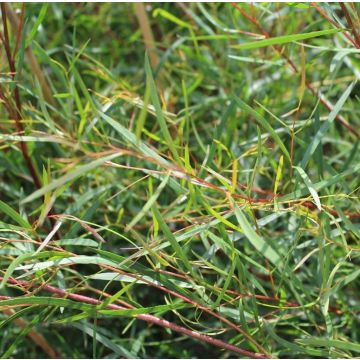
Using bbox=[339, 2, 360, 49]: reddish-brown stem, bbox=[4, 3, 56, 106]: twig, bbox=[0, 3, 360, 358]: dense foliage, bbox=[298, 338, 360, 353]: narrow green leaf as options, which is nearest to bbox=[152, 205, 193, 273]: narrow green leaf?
bbox=[0, 3, 360, 358]: dense foliage

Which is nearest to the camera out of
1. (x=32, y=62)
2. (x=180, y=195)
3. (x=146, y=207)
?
(x=146, y=207)

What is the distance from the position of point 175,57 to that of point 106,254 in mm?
476

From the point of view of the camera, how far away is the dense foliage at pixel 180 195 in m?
0.56

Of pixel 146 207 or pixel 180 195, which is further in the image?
pixel 180 195

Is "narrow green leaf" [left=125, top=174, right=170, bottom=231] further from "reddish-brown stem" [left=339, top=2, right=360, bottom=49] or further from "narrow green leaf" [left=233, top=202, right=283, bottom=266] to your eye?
"reddish-brown stem" [left=339, top=2, right=360, bottom=49]

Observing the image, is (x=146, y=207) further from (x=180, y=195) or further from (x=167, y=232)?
(x=180, y=195)

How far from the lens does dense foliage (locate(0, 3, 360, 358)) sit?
560mm

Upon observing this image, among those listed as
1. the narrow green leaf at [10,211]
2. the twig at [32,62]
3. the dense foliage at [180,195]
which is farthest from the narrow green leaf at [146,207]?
the twig at [32,62]

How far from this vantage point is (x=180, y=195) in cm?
68

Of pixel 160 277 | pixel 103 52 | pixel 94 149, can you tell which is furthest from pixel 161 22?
pixel 160 277

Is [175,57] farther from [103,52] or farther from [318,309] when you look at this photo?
[318,309]

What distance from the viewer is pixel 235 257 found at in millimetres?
545

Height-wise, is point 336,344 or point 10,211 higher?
point 10,211

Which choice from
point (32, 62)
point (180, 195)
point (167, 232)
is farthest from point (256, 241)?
point (32, 62)
